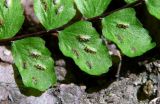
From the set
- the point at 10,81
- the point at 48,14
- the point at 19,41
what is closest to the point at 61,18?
the point at 48,14

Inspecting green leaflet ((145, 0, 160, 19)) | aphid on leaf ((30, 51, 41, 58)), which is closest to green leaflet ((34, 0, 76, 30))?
aphid on leaf ((30, 51, 41, 58))

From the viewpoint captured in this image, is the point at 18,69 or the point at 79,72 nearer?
the point at 18,69

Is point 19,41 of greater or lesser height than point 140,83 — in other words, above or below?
above

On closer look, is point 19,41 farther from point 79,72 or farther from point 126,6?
point 126,6

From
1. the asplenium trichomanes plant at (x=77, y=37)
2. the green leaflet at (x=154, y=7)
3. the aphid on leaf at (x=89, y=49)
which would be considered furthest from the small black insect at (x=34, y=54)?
the green leaflet at (x=154, y=7)

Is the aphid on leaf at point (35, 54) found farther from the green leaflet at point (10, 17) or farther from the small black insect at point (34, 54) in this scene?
the green leaflet at point (10, 17)

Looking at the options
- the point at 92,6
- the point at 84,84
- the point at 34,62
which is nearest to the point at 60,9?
the point at 92,6
